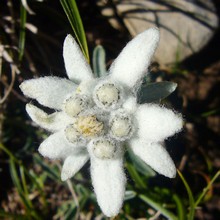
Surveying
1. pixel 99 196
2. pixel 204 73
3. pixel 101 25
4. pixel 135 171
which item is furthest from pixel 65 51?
pixel 204 73

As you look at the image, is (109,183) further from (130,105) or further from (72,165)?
(130,105)

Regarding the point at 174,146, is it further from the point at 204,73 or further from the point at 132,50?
the point at 132,50

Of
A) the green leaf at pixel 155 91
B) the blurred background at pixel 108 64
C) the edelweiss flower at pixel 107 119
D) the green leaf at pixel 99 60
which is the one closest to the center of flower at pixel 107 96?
the edelweiss flower at pixel 107 119

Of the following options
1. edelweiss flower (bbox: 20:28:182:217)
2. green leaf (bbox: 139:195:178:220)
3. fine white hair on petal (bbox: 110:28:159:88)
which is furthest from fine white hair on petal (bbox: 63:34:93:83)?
green leaf (bbox: 139:195:178:220)

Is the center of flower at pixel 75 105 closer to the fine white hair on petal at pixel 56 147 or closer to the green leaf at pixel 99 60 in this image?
the fine white hair on petal at pixel 56 147

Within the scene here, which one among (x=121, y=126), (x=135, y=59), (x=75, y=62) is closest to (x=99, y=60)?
(x=75, y=62)

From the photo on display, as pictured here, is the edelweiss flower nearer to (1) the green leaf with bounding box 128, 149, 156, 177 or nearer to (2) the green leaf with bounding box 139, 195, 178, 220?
(1) the green leaf with bounding box 128, 149, 156, 177
